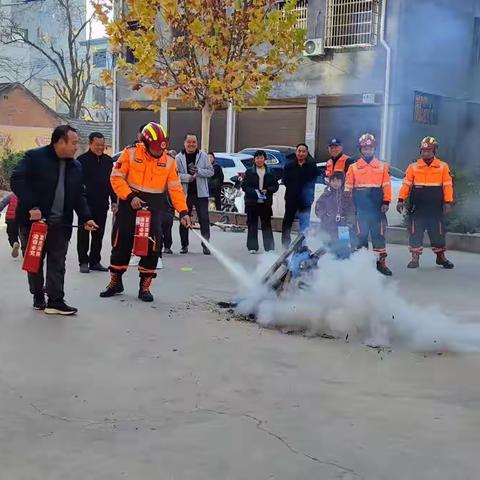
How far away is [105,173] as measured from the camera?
26.0 ft

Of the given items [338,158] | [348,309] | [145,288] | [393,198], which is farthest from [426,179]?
[145,288]

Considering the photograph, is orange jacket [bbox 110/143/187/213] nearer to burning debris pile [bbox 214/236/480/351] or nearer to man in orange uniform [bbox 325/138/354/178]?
Answer: burning debris pile [bbox 214/236/480/351]

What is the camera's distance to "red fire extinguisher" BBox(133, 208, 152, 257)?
611cm

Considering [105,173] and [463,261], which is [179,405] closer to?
[105,173]

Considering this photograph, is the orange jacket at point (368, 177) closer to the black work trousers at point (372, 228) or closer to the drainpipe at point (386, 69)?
the black work trousers at point (372, 228)

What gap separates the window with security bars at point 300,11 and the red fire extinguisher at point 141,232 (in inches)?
350

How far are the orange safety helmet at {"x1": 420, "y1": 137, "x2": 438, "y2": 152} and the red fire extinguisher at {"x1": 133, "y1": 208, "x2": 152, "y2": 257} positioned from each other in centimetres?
245

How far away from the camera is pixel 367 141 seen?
752 cm

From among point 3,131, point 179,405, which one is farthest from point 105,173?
point 3,131

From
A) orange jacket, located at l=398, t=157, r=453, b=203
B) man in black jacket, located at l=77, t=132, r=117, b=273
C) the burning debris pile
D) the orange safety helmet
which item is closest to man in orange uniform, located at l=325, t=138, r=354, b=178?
orange jacket, located at l=398, t=157, r=453, b=203

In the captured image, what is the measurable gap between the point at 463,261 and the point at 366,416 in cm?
621

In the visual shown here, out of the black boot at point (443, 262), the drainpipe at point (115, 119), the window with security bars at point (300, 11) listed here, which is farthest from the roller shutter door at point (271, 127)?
the black boot at point (443, 262)

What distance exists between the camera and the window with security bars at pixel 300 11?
14000 mm

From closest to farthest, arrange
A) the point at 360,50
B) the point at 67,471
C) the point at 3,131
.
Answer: the point at 67,471 < the point at 360,50 < the point at 3,131
